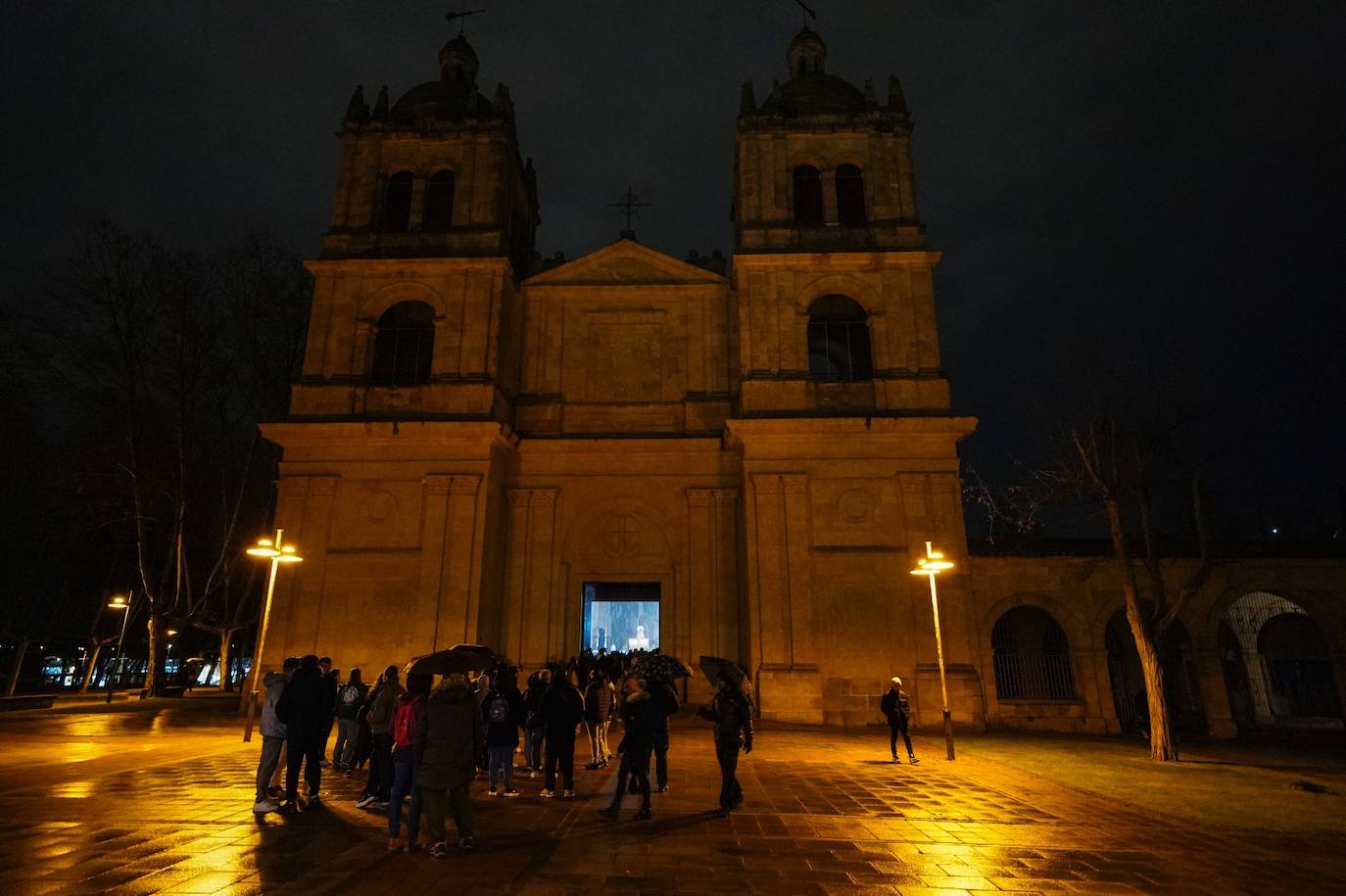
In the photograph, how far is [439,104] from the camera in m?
25.3

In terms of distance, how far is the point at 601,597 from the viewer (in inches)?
895

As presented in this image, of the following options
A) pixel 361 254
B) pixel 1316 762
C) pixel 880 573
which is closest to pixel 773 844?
pixel 880 573

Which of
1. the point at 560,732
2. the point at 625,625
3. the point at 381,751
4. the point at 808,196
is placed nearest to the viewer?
the point at 381,751

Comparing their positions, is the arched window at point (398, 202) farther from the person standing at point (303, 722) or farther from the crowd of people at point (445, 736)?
the person standing at point (303, 722)

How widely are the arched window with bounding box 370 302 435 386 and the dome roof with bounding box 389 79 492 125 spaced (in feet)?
22.2

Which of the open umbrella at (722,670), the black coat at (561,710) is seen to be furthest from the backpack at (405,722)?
the open umbrella at (722,670)

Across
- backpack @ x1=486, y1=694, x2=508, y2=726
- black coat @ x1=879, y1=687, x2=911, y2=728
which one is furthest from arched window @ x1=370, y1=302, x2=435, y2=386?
black coat @ x1=879, y1=687, x2=911, y2=728

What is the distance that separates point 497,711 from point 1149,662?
13524mm

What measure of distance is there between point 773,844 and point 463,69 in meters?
28.9

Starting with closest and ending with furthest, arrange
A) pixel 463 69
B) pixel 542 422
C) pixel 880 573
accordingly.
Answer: pixel 880 573 → pixel 542 422 → pixel 463 69

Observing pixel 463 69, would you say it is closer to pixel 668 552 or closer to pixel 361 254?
pixel 361 254

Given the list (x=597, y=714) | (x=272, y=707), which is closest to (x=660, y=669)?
(x=597, y=714)

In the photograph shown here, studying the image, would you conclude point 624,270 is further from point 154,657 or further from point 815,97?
point 154,657

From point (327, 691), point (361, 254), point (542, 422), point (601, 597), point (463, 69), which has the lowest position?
point (327, 691)
